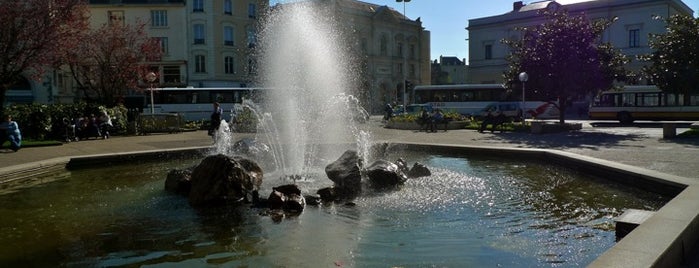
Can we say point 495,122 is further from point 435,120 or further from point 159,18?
point 159,18

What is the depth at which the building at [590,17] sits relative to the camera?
162 ft

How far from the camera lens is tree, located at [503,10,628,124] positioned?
77.5 ft

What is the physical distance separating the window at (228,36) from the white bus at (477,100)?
2121cm

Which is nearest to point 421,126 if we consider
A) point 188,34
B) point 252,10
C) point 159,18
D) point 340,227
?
point 340,227

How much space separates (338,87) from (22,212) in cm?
1460

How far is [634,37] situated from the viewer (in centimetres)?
5075

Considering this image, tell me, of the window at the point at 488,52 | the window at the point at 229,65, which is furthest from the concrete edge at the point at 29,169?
the window at the point at 488,52

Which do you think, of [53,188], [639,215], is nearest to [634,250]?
[639,215]

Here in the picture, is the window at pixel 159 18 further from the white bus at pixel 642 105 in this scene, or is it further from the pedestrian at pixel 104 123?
the white bus at pixel 642 105

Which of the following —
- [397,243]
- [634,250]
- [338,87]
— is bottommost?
[397,243]

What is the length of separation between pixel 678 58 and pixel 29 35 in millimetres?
26514

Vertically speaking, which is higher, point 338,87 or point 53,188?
point 338,87

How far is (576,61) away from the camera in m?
23.4

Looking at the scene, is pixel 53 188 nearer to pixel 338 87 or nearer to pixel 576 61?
pixel 338 87
